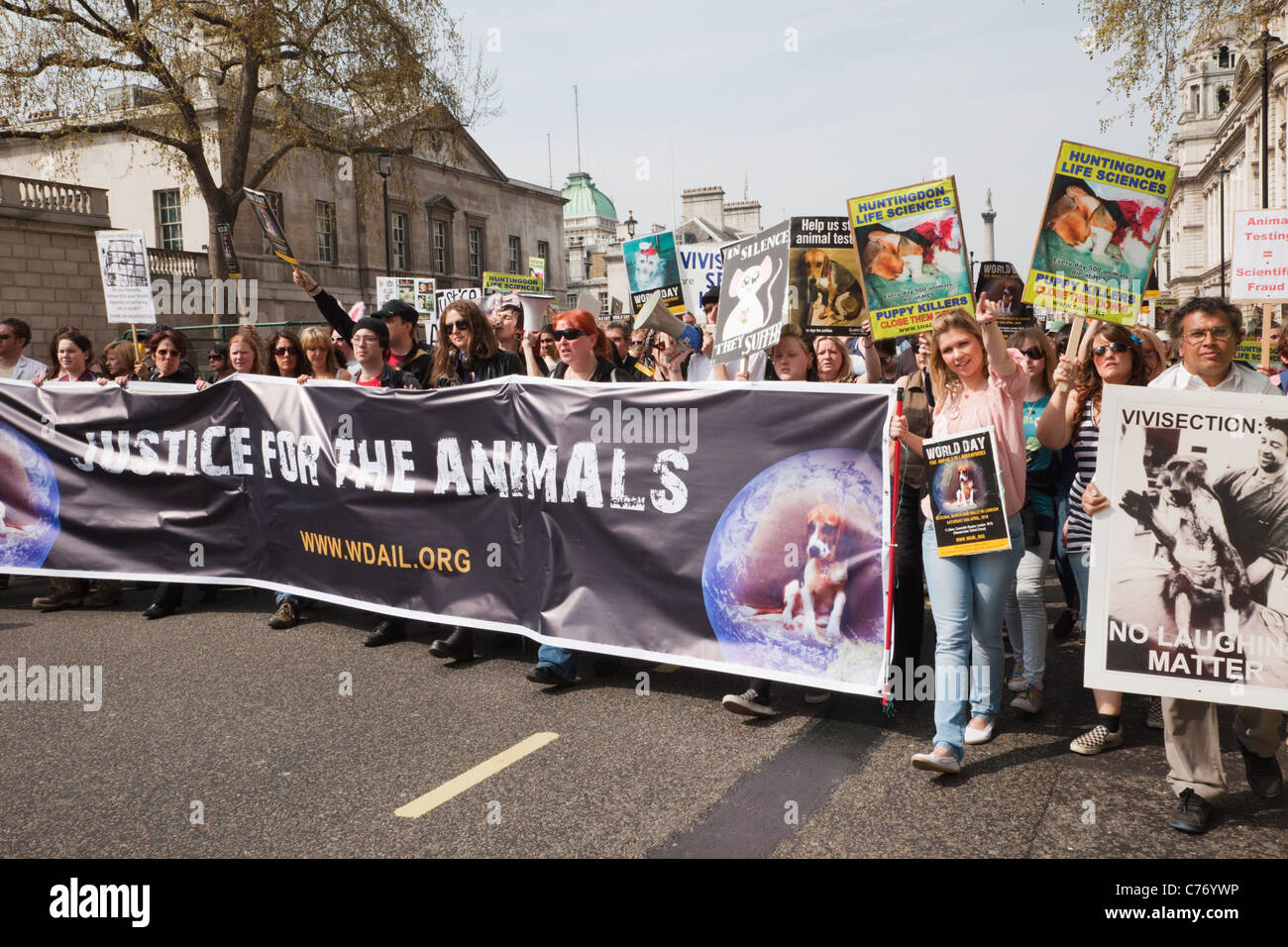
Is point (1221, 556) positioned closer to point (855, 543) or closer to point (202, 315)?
point (855, 543)

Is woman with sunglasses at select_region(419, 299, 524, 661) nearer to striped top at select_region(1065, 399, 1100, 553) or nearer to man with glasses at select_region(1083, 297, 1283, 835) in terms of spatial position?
striped top at select_region(1065, 399, 1100, 553)

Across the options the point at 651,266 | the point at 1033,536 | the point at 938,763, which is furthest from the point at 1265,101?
the point at 938,763

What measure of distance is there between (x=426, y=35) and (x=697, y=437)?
827 inches

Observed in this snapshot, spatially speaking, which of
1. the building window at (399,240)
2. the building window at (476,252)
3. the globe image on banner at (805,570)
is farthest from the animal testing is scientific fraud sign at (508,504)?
the building window at (476,252)

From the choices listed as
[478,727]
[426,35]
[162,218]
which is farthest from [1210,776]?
[162,218]

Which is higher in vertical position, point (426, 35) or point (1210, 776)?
point (426, 35)

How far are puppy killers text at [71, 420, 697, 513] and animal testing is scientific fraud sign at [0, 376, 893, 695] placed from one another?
13 mm

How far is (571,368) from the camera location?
6016 millimetres

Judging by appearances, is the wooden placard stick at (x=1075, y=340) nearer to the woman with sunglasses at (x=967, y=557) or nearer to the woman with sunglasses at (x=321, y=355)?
the woman with sunglasses at (x=967, y=557)

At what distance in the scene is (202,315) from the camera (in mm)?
30297

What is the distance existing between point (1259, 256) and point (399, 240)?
38532 mm

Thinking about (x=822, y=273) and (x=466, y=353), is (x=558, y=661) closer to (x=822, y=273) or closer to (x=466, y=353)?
(x=466, y=353)

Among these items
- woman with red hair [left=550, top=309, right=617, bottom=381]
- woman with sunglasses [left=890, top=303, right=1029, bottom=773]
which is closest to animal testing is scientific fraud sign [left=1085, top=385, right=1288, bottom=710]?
woman with sunglasses [left=890, top=303, right=1029, bottom=773]
